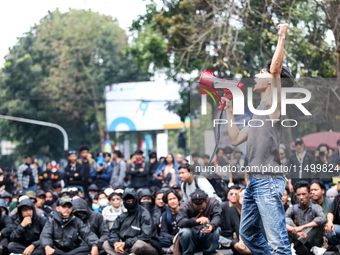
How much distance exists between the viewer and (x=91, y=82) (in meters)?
30.2

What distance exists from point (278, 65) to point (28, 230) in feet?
18.8

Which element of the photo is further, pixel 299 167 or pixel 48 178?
pixel 48 178

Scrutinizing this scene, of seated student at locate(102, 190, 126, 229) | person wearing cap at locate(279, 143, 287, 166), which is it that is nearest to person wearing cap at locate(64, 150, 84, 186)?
seated student at locate(102, 190, 126, 229)

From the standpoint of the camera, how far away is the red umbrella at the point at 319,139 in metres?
7.12

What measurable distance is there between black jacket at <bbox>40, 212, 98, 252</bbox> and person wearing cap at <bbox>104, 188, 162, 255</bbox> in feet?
1.11

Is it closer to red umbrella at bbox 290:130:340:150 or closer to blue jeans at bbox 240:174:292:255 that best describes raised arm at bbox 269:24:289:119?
blue jeans at bbox 240:174:292:255

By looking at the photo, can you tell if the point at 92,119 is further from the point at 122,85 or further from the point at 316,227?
the point at 316,227

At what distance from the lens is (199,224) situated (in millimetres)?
6559

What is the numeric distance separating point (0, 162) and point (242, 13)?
36.8m

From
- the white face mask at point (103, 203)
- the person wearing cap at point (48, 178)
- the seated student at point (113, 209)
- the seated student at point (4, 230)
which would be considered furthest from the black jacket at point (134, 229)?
the person wearing cap at point (48, 178)

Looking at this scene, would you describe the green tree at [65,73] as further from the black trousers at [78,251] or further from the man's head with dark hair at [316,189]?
the man's head with dark hair at [316,189]

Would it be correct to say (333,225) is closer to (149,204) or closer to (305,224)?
(305,224)

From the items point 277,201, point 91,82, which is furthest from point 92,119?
point 277,201

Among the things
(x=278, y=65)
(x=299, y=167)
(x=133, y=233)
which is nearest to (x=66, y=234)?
(x=133, y=233)
